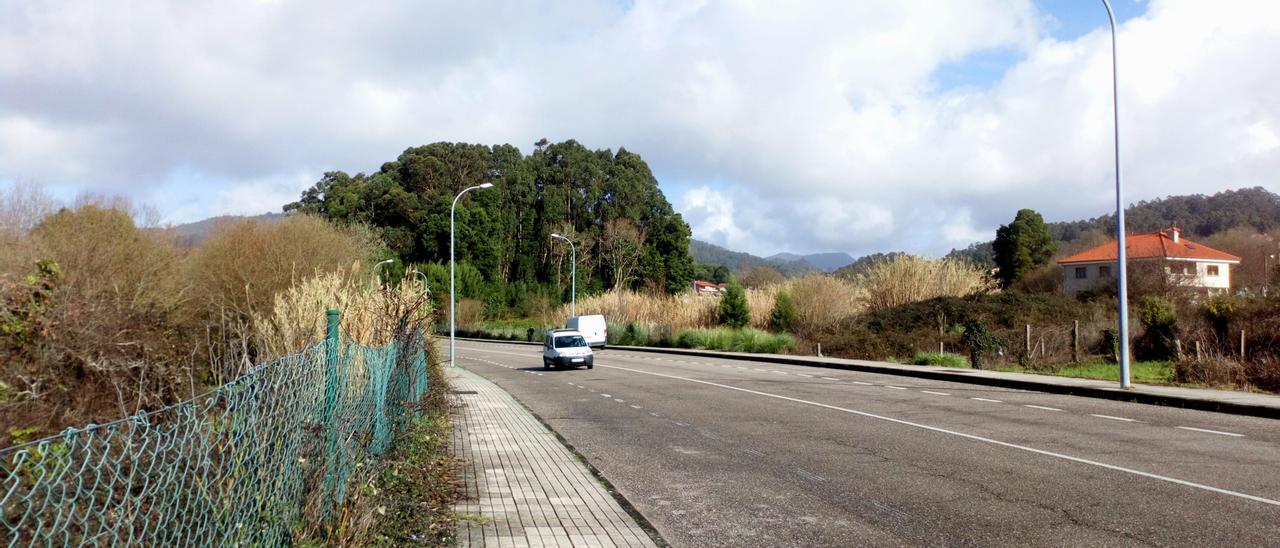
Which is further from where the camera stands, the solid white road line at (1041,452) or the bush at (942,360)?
the bush at (942,360)

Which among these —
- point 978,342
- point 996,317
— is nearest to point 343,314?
point 978,342

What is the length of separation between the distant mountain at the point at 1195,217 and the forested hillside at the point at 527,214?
29.9 metres

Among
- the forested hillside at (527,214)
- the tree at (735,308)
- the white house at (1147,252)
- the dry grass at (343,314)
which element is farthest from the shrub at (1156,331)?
the forested hillside at (527,214)

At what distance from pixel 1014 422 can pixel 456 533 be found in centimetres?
1055

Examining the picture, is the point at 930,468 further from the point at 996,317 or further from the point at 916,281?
the point at 916,281

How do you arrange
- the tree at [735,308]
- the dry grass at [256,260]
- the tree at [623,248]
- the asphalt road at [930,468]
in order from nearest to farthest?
1. the asphalt road at [930,468]
2. the dry grass at [256,260]
3. the tree at [735,308]
4. the tree at [623,248]

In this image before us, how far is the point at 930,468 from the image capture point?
32.7 ft

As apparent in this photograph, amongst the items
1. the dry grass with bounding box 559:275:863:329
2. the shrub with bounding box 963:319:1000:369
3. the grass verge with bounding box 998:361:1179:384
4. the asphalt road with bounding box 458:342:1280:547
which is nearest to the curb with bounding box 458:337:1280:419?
the asphalt road with bounding box 458:342:1280:547

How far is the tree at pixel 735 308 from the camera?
1903 inches

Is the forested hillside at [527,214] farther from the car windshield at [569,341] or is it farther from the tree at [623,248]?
the car windshield at [569,341]

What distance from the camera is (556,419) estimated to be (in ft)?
52.1

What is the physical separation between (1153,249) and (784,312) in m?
27.7

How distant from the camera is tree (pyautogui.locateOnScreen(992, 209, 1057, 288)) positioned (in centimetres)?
7219

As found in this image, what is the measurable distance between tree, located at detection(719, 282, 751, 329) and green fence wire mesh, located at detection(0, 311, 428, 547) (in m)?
41.9
